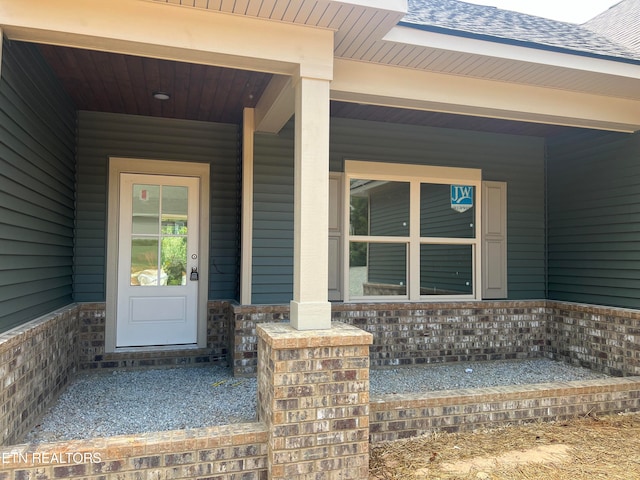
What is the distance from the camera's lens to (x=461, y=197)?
17.8ft

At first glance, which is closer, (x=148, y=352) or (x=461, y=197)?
(x=148, y=352)

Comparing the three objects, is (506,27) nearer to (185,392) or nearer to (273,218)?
(273,218)

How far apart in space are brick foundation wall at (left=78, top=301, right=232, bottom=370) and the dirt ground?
2338mm

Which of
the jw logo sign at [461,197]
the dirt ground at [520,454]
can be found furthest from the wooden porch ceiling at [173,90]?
the dirt ground at [520,454]

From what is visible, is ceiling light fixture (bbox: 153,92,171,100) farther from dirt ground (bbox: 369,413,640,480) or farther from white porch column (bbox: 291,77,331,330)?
dirt ground (bbox: 369,413,640,480)

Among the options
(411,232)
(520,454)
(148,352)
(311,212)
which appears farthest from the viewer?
(411,232)

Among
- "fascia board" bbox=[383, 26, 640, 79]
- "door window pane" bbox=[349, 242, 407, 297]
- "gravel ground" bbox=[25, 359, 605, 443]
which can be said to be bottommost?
"gravel ground" bbox=[25, 359, 605, 443]

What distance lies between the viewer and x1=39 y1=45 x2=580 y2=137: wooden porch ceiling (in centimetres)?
349

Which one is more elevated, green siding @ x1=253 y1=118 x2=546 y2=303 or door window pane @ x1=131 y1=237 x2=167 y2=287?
green siding @ x1=253 y1=118 x2=546 y2=303

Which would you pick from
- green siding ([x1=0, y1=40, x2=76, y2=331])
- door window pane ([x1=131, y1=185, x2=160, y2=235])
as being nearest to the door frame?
door window pane ([x1=131, y1=185, x2=160, y2=235])

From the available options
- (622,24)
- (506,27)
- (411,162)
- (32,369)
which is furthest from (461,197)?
(32,369)

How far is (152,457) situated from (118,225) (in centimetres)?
287

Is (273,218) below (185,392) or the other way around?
the other way around

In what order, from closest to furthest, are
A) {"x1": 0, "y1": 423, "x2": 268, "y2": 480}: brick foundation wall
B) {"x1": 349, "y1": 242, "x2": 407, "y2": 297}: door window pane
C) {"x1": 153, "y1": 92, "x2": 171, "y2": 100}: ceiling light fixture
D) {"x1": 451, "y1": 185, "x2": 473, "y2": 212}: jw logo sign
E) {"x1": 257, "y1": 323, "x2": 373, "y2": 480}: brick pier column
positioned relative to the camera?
{"x1": 0, "y1": 423, "x2": 268, "y2": 480}: brick foundation wall < {"x1": 257, "y1": 323, "x2": 373, "y2": 480}: brick pier column < {"x1": 153, "y1": 92, "x2": 171, "y2": 100}: ceiling light fixture < {"x1": 349, "y1": 242, "x2": 407, "y2": 297}: door window pane < {"x1": 451, "y1": 185, "x2": 473, "y2": 212}: jw logo sign
